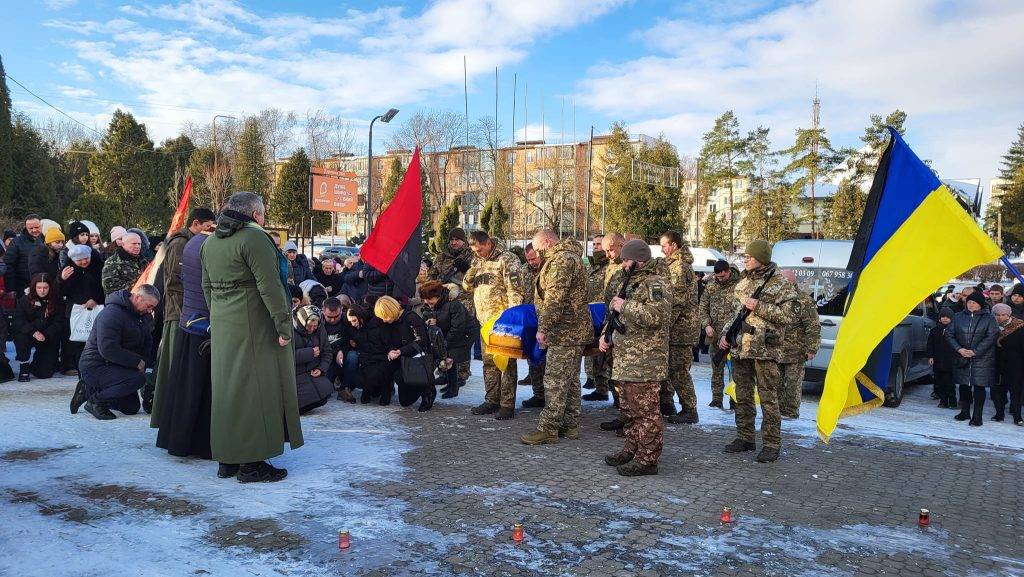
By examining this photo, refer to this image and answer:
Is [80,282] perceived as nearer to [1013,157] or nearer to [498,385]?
[498,385]

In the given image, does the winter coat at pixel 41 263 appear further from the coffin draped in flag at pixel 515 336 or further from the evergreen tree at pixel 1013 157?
the evergreen tree at pixel 1013 157

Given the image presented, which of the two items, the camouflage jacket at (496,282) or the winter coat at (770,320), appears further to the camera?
the camouflage jacket at (496,282)

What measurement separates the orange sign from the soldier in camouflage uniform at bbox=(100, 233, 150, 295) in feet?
79.7

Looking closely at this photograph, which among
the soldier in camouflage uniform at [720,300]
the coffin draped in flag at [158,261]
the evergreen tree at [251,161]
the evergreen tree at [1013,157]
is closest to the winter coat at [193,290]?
the coffin draped in flag at [158,261]

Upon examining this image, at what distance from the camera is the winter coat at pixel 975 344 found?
8922 millimetres

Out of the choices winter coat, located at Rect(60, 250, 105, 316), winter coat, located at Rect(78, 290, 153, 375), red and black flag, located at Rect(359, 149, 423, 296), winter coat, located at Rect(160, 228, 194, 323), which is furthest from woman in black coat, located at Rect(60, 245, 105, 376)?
red and black flag, located at Rect(359, 149, 423, 296)

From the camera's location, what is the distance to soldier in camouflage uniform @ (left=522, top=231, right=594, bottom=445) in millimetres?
6875

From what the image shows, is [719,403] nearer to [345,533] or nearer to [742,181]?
[345,533]

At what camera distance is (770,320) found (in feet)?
21.6

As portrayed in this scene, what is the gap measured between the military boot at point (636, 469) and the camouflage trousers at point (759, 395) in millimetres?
1349

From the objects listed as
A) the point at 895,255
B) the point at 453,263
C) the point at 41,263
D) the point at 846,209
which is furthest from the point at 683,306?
the point at 846,209

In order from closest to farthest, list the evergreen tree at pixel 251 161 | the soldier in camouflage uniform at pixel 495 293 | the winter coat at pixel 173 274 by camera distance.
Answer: the winter coat at pixel 173 274 < the soldier in camouflage uniform at pixel 495 293 < the evergreen tree at pixel 251 161

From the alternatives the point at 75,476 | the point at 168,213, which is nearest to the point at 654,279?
the point at 75,476

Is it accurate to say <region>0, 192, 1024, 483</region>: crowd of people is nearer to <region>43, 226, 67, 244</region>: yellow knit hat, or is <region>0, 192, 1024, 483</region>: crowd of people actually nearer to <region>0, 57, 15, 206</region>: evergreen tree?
<region>43, 226, 67, 244</region>: yellow knit hat
